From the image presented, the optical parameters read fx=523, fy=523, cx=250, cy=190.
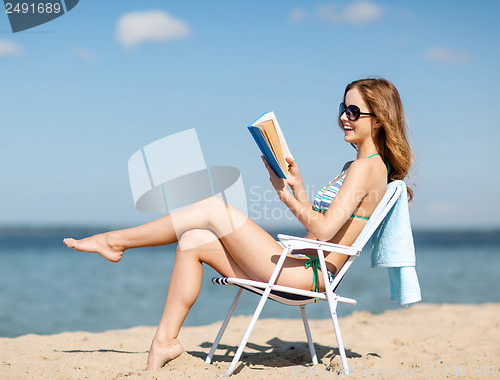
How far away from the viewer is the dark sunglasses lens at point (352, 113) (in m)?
3.26

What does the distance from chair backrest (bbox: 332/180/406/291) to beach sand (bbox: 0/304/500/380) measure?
1.94 ft

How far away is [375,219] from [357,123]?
0.63 metres

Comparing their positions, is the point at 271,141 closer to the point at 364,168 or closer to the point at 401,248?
the point at 364,168

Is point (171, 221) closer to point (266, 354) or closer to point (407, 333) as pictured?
point (266, 354)

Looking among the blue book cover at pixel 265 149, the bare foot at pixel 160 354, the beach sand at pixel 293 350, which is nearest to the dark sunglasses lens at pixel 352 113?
the blue book cover at pixel 265 149

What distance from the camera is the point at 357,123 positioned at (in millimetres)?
3260

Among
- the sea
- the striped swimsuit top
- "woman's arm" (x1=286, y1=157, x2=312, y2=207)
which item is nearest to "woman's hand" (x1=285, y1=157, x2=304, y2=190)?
"woman's arm" (x1=286, y1=157, x2=312, y2=207)

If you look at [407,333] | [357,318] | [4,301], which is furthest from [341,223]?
[4,301]

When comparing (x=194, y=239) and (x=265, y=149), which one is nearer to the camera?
(x=265, y=149)

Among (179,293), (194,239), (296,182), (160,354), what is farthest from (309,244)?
(160,354)

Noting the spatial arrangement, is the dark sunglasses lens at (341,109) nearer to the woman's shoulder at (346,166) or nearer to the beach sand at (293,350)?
the woman's shoulder at (346,166)

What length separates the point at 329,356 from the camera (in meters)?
3.90

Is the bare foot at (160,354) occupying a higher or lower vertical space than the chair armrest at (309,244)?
lower

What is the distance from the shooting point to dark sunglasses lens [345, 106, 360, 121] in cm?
326
